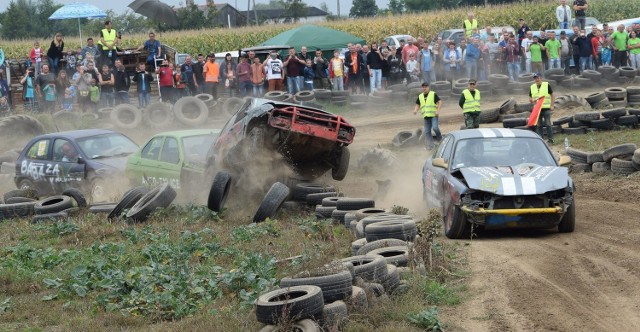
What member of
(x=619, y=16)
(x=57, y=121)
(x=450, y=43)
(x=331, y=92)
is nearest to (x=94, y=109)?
(x=57, y=121)

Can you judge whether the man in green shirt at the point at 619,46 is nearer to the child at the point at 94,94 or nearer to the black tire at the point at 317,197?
the child at the point at 94,94

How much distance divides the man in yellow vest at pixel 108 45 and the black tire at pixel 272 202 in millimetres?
16681

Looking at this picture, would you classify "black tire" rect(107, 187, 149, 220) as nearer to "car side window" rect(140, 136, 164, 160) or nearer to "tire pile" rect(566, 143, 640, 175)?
"car side window" rect(140, 136, 164, 160)

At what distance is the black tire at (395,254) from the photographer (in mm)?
10102

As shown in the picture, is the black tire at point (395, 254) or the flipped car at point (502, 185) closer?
the black tire at point (395, 254)

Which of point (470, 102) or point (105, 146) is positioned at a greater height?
point (470, 102)

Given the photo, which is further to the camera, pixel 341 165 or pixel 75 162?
pixel 75 162

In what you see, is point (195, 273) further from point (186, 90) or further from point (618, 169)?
point (186, 90)

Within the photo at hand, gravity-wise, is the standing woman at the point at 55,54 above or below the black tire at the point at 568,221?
above

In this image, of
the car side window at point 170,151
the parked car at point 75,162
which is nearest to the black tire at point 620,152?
the car side window at point 170,151

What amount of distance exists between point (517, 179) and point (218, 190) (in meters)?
4.85

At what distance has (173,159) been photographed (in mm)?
17078

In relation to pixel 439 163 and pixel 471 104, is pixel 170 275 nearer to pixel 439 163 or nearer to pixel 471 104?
pixel 439 163

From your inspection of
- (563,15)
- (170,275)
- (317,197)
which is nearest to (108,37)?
(563,15)
